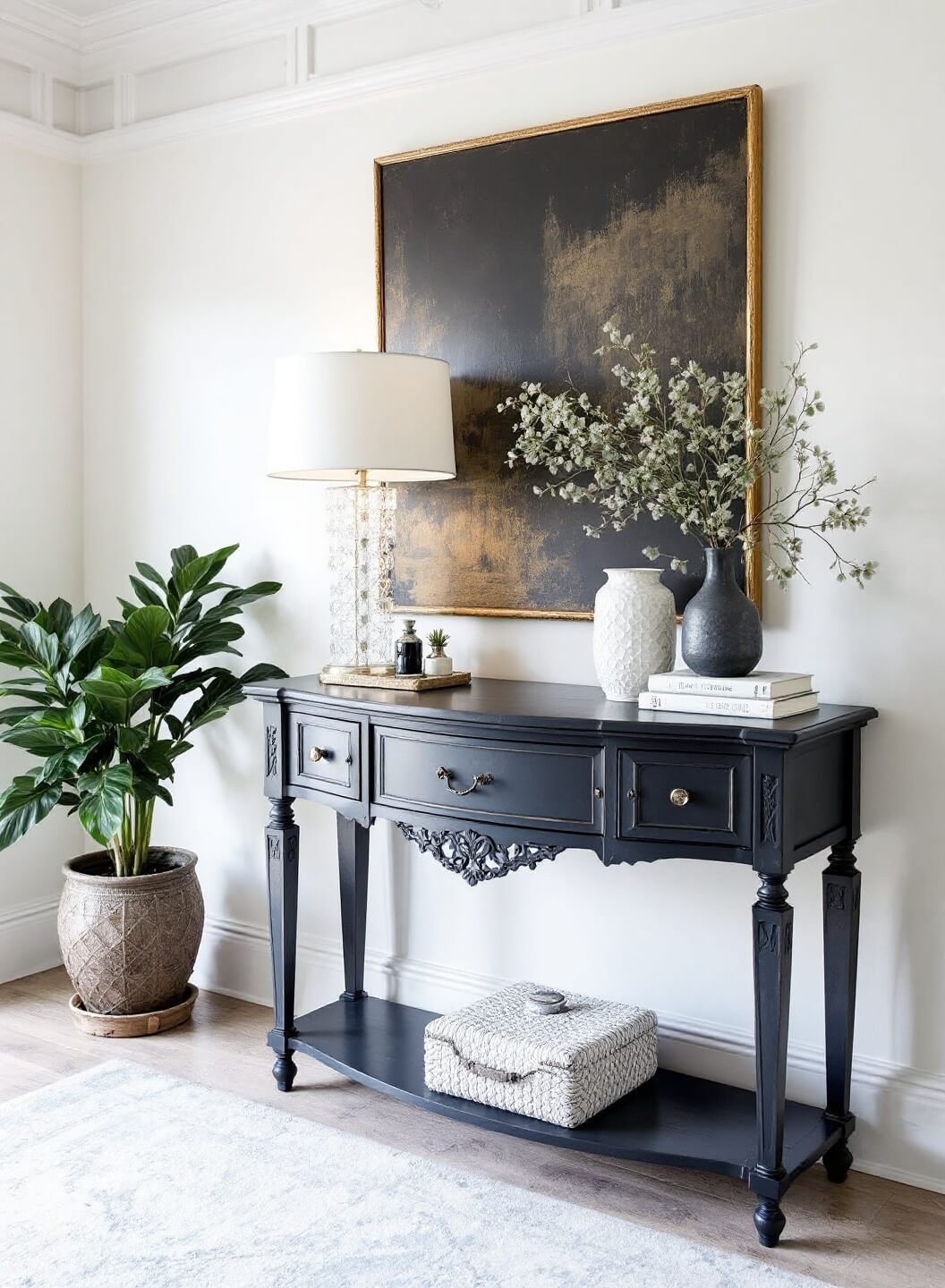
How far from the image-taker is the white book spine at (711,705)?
210cm

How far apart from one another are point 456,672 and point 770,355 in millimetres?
959

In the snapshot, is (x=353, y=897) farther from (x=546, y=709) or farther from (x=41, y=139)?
(x=41, y=139)

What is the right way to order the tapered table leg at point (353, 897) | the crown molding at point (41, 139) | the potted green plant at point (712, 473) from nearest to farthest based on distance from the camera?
the potted green plant at point (712, 473), the tapered table leg at point (353, 897), the crown molding at point (41, 139)

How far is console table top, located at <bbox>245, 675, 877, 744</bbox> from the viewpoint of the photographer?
6.70 ft

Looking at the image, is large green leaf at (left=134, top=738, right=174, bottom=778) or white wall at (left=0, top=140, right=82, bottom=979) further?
white wall at (left=0, top=140, right=82, bottom=979)

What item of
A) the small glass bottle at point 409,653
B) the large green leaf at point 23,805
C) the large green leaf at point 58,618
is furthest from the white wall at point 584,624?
the large green leaf at point 23,805

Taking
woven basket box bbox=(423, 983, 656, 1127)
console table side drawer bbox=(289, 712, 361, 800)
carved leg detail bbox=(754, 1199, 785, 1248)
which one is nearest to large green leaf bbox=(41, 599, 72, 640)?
console table side drawer bbox=(289, 712, 361, 800)

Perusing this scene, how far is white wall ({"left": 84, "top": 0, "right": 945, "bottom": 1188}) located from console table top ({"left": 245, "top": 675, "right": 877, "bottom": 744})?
181 millimetres

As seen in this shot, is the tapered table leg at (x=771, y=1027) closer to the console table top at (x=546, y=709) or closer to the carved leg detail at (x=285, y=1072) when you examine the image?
the console table top at (x=546, y=709)

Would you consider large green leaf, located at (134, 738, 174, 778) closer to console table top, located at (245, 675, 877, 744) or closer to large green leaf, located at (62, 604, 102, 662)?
large green leaf, located at (62, 604, 102, 662)

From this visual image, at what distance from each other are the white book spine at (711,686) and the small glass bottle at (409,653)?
1.98 feet

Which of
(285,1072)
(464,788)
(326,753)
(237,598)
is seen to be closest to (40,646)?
(237,598)

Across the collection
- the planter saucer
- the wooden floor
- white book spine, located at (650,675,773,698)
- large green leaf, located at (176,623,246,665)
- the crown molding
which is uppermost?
the crown molding

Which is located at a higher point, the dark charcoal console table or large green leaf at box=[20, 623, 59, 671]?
large green leaf at box=[20, 623, 59, 671]
